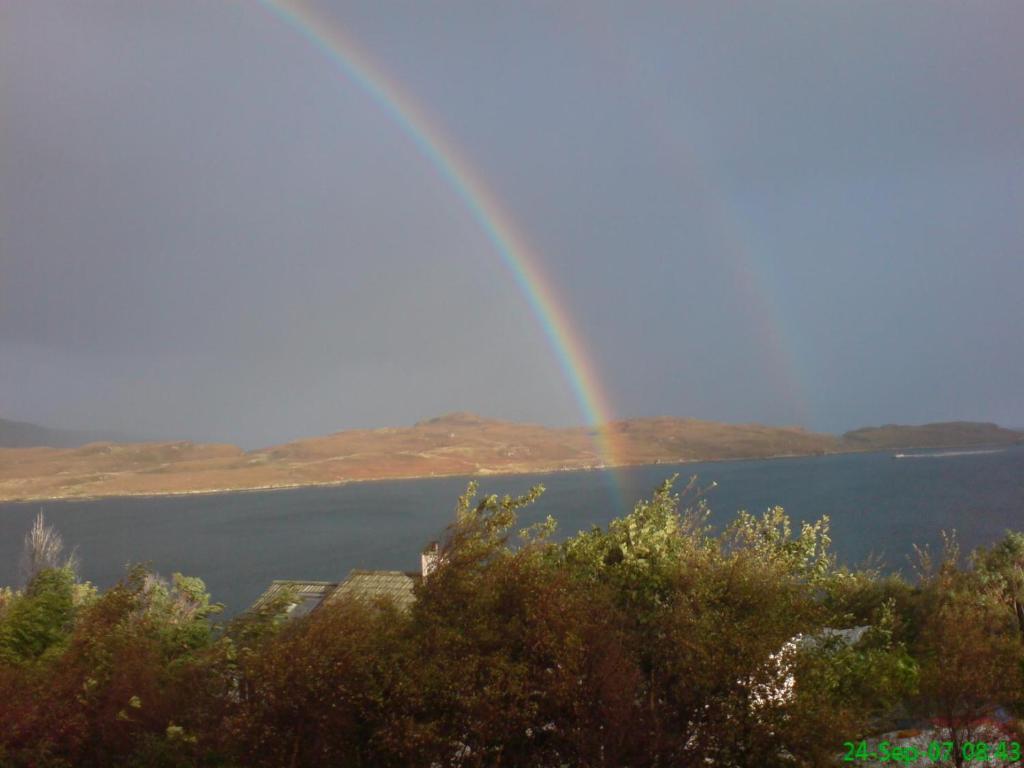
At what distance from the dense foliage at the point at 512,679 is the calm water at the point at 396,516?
3748 centimetres

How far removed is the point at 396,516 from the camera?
98625 millimetres

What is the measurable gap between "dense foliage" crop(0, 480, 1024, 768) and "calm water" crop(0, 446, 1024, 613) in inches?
1476

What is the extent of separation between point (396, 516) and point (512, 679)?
308 feet

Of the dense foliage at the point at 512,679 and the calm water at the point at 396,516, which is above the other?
the dense foliage at the point at 512,679

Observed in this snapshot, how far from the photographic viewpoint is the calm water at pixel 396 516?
5981cm

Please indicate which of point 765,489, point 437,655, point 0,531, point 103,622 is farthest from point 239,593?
point 765,489

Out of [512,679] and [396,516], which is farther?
[396,516]

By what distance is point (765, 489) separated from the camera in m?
109

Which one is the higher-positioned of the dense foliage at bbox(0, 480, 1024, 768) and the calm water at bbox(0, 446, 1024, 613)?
the dense foliage at bbox(0, 480, 1024, 768)

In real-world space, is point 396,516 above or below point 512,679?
below

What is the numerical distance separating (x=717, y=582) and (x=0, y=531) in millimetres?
109881

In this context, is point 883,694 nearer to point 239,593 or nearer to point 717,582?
point 717,582

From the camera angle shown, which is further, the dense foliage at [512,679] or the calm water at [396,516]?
the calm water at [396,516]

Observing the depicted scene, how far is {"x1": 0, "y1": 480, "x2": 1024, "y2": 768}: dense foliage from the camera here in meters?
6.74
